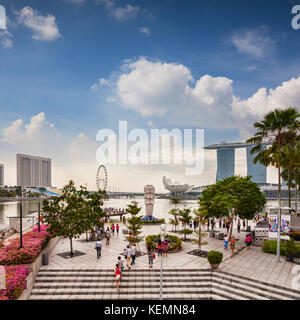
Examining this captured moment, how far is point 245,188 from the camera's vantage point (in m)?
23.0

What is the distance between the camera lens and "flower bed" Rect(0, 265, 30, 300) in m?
11.8

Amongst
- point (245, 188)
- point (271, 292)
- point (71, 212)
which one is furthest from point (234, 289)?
point (71, 212)

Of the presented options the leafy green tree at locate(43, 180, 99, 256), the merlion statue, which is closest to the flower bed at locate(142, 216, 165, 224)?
the merlion statue

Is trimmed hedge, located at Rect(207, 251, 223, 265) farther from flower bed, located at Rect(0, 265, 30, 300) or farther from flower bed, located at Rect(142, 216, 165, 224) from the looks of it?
flower bed, located at Rect(142, 216, 165, 224)

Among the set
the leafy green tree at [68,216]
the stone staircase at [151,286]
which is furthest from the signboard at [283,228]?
the leafy green tree at [68,216]

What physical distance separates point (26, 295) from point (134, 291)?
6248 mm

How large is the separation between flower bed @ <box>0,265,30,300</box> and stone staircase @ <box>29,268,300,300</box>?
1.31m

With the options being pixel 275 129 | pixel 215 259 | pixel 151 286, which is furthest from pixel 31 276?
pixel 275 129

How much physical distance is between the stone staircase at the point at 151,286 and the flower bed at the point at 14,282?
1.31m

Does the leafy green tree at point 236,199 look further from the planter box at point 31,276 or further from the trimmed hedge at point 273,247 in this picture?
the planter box at point 31,276

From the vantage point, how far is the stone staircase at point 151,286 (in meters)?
13.4

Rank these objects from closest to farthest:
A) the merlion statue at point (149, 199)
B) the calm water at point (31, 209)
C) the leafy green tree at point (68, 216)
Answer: the leafy green tree at point (68, 216) < the merlion statue at point (149, 199) < the calm water at point (31, 209)

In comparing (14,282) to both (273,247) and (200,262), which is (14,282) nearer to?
(200,262)
